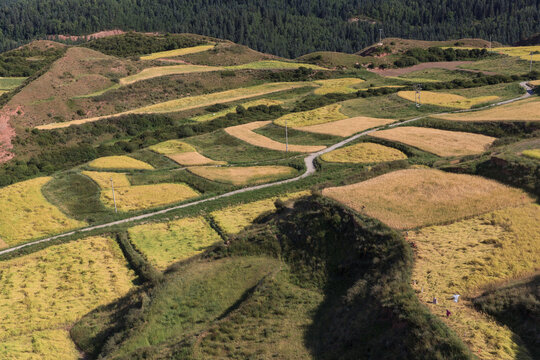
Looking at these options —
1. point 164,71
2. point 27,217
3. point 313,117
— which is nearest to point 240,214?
point 27,217

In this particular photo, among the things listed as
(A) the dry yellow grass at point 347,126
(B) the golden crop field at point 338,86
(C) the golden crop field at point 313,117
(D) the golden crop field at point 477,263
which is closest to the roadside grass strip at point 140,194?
(A) the dry yellow grass at point 347,126

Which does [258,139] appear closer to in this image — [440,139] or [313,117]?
[313,117]

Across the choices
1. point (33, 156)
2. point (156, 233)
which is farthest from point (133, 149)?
point (156, 233)

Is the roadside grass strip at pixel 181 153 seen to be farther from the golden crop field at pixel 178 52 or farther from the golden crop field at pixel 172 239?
the golden crop field at pixel 178 52

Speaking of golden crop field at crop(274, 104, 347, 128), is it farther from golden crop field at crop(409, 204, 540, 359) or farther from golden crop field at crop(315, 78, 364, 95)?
golden crop field at crop(409, 204, 540, 359)

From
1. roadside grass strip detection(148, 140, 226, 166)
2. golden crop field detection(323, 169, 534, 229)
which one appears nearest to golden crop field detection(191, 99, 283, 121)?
roadside grass strip detection(148, 140, 226, 166)

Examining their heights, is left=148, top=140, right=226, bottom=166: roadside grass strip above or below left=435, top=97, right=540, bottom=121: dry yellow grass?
below
